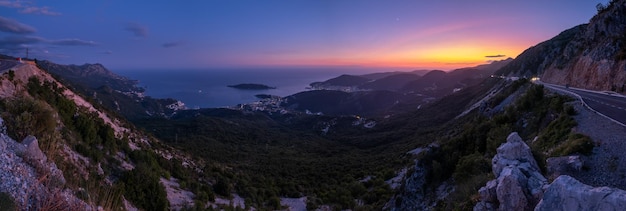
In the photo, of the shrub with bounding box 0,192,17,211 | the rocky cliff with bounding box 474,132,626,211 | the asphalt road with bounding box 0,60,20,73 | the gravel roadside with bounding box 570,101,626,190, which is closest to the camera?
the shrub with bounding box 0,192,17,211

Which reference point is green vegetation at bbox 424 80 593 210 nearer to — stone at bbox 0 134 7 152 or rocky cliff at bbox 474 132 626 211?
rocky cliff at bbox 474 132 626 211

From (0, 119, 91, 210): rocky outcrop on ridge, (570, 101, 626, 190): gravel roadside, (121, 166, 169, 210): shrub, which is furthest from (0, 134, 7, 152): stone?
(570, 101, 626, 190): gravel roadside

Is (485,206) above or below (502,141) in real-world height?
below

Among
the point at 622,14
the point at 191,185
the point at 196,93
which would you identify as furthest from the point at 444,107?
the point at 196,93

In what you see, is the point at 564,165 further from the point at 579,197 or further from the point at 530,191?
the point at 579,197

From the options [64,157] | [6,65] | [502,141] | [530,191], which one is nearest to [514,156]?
[530,191]

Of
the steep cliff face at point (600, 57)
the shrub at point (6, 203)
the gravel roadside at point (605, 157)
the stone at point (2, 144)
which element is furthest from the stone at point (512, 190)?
the steep cliff face at point (600, 57)
